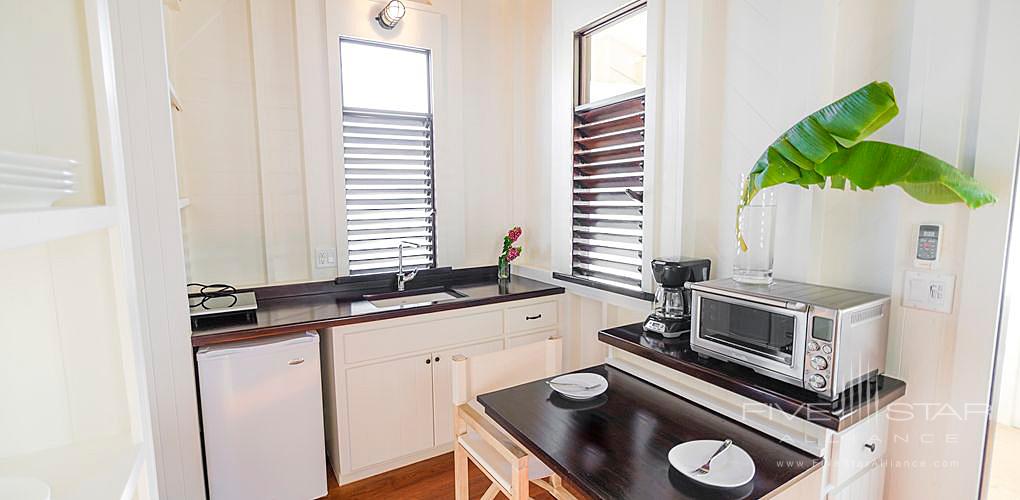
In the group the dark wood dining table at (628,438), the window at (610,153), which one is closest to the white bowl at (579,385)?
the dark wood dining table at (628,438)

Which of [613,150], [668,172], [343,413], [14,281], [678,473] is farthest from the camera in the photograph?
[613,150]

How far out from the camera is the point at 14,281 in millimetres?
566

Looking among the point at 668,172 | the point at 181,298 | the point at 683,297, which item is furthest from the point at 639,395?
the point at 181,298

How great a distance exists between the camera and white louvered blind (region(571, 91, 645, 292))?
7.77 ft

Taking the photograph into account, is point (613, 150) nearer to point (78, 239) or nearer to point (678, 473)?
point (678, 473)

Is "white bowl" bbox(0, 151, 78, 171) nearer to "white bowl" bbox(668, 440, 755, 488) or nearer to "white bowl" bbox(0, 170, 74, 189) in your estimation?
"white bowl" bbox(0, 170, 74, 189)

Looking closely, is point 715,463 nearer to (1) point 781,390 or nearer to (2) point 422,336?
(1) point 781,390

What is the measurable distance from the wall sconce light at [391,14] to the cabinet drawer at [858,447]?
110 inches

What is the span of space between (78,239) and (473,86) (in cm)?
278

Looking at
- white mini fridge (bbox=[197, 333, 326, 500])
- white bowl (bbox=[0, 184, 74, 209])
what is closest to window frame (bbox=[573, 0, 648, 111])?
white mini fridge (bbox=[197, 333, 326, 500])

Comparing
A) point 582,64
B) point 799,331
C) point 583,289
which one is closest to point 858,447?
point 799,331

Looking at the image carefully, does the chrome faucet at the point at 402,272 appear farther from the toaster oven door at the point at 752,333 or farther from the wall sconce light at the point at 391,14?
the toaster oven door at the point at 752,333

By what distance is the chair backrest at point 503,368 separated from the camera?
1771 mm

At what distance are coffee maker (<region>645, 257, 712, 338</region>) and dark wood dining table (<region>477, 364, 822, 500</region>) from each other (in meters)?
0.25
